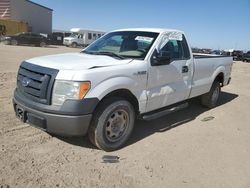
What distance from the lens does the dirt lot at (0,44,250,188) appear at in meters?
3.85

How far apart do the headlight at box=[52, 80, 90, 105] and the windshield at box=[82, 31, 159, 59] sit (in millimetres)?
1377

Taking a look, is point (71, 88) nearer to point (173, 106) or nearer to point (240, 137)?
point (173, 106)

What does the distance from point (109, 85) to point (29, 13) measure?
147 ft

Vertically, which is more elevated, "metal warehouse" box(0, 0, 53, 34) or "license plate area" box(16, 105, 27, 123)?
"metal warehouse" box(0, 0, 53, 34)

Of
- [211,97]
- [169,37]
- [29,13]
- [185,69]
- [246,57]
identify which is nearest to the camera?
[169,37]

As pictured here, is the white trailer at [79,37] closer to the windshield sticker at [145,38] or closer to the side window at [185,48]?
the side window at [185,48]

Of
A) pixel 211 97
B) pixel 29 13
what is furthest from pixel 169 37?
pixel 29 13

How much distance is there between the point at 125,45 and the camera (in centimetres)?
569

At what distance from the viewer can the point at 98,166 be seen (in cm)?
419

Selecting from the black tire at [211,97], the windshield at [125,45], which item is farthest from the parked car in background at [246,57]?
the windshield at [125,45]

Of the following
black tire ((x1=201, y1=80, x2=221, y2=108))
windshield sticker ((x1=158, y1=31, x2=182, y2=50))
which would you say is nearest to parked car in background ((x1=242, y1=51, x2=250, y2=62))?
black tire ((x1=201, y1=80, x2=221, y2=108))

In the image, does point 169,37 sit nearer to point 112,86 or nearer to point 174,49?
point 174,49

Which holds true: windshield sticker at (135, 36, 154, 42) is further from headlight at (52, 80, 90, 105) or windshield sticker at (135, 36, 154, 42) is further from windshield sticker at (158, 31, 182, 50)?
headlight at (52, 80, 90, 105)

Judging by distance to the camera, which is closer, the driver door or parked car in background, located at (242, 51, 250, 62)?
the driver door
